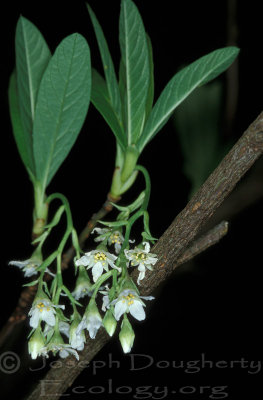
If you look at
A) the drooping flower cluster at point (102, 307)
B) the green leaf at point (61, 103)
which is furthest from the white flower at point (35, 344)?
the green leaf at point (61, 103)

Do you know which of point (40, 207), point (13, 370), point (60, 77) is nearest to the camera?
point (60, 77)

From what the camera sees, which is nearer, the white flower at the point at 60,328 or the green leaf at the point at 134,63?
the white flower at the point at 60,328

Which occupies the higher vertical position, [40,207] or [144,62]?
[144,62]

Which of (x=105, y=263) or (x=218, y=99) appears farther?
(x=218, y=99)

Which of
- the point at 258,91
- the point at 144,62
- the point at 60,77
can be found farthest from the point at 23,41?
the point at 258,91

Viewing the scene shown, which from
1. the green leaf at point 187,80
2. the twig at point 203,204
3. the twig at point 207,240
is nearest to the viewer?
the twig at point 203,204

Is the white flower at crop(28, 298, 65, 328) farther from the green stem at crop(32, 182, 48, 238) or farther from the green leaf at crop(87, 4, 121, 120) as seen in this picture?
the green leaf at crop(87, 4, 121, 120)

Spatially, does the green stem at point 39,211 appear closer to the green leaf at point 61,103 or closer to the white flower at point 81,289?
the green leaf at point 61,103

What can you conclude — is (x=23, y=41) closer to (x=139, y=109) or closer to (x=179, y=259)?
(x=139, y=109)
